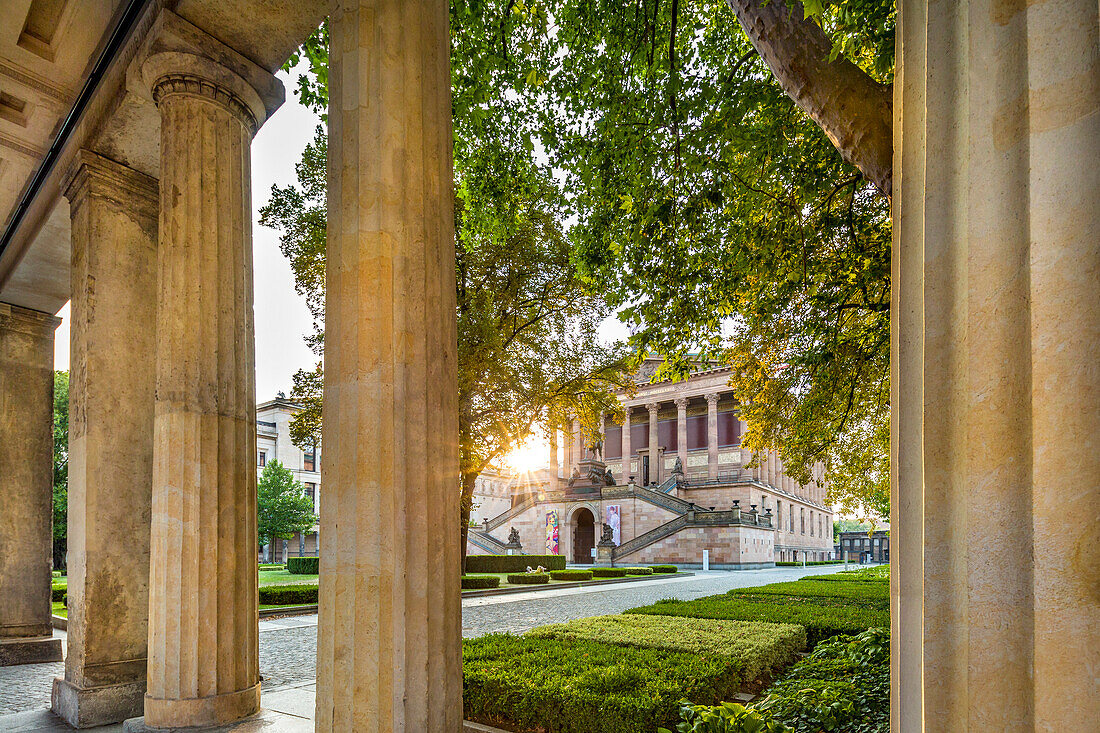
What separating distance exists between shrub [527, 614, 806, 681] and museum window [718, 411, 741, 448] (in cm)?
5114

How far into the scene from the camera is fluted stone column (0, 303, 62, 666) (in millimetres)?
9102

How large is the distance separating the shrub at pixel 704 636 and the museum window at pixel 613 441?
56628 millimetres

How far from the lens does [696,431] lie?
61750mm

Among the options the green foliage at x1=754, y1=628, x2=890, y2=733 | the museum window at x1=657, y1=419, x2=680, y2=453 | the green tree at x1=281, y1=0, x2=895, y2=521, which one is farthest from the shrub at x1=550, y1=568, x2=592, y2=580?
the museum window at x1=657, y1=419, x2=680, y2=453

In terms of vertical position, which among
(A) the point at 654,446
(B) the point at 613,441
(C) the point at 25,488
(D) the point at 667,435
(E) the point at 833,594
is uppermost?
(C) the point at 25,488

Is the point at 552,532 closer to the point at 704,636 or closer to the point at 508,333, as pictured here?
the point at 508,333

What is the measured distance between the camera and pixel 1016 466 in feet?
4.34

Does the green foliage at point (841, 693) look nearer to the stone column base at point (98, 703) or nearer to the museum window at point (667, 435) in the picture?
the stone column base at point (98, 703)

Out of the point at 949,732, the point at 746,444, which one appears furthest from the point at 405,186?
the point at 746,444

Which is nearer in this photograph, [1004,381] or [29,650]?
[1004,381]

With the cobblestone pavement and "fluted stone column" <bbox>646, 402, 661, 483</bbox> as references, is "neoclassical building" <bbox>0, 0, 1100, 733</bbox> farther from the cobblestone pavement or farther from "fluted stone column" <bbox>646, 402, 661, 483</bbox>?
"fluted stone column" <bbox>646, 402, 661, 483</bbox>

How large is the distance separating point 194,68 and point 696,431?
5979 centimetres

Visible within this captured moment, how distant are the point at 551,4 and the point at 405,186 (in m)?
5.58

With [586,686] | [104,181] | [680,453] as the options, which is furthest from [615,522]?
[104,181]
